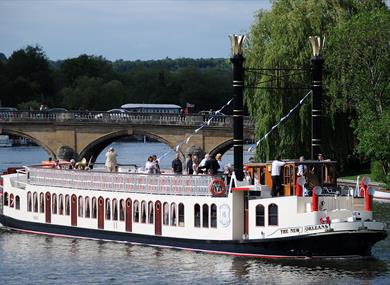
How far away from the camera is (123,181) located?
5803 centimetres

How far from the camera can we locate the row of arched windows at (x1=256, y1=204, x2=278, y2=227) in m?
51.2

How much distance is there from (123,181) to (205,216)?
5528 millimetres

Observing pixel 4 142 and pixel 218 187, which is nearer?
pixel 218 187

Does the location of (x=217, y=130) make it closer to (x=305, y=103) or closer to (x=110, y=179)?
(x=305, y=103)

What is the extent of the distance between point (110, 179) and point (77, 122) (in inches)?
2233

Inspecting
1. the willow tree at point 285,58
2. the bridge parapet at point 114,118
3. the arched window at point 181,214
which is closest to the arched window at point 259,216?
the arched window at point 181,214

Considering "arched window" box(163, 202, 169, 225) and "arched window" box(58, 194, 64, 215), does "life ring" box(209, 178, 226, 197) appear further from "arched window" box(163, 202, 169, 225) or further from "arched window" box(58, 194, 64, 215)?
"arched window" box(58, 194, 64, 215)

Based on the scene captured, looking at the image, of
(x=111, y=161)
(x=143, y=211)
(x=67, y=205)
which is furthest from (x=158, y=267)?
(x=67, y=205)

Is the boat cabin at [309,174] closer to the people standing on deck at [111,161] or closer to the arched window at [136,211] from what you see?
the arched window at [136,211]

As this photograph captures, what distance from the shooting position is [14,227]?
64500 millimetres

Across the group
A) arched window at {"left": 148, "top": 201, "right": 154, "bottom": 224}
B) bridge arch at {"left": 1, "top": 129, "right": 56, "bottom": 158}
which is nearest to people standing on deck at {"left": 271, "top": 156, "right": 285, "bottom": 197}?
arched window at {"left": 148, "top": 201, "right": 154, "bottom": 224}

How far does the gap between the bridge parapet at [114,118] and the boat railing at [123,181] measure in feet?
142

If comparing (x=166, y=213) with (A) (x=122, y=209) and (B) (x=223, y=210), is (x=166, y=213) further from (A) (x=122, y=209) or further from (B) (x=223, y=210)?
(B) (x=223, y=210)

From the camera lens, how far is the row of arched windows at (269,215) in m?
51.2
